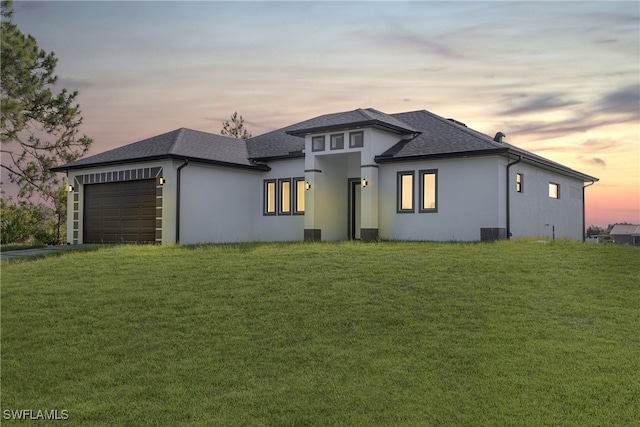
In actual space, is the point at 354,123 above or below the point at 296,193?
above

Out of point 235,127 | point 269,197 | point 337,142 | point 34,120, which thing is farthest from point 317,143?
point 235,127

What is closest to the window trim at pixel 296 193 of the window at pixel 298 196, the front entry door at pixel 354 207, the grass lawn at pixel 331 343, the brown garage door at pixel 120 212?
the window at pixel 298 196

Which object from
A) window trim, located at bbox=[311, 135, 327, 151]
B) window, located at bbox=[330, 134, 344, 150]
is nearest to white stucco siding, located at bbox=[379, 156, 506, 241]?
window, located at bbox=[330, 134, 344, 150]

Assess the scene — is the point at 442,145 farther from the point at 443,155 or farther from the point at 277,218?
the point at 277,218

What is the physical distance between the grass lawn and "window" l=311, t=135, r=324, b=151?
28.4ft

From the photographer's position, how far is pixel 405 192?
20.5 metres

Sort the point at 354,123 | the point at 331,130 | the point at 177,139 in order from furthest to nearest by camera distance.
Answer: the point at 177,139 < the point at 331,130 < the point at 354,123

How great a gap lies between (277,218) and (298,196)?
133cm

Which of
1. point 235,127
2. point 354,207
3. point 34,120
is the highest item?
point 235,127

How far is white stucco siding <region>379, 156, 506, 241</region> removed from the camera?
1873cm

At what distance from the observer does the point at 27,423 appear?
22.7 feet

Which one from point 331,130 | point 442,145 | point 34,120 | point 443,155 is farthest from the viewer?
point 34,120

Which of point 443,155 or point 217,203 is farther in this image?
point 217,203

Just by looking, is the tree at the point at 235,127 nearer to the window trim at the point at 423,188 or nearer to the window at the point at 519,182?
the window trim at the point at 423,188
